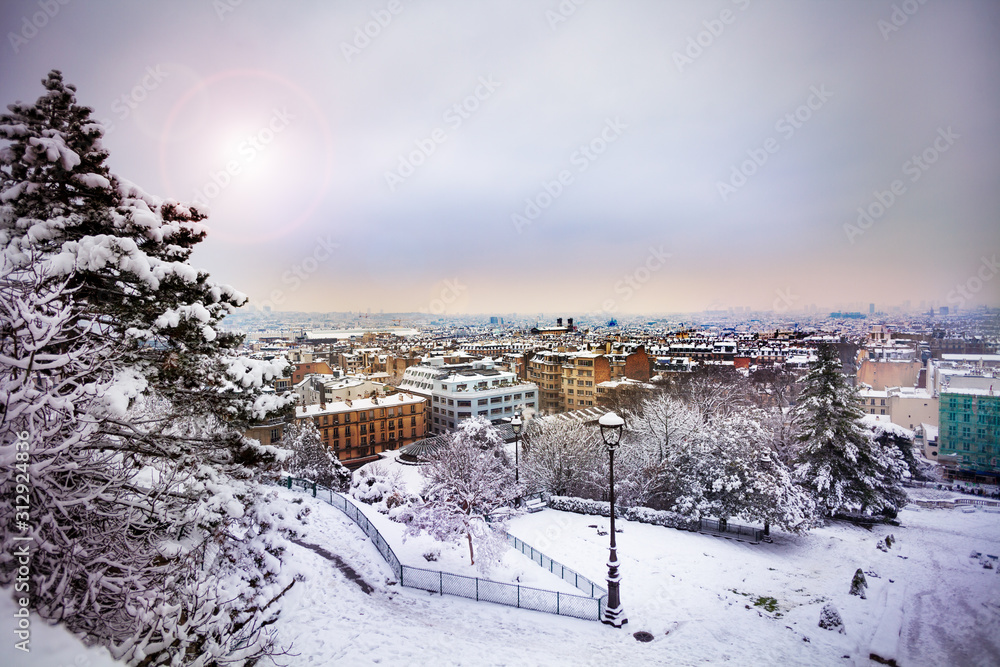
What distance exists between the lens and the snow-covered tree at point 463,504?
14.3m

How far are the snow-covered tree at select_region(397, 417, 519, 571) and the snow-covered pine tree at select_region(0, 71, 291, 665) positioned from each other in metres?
5.11

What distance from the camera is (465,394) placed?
53062mm

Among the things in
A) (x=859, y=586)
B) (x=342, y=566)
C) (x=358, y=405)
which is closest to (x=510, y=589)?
(x=342, y=566)

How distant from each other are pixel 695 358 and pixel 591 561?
6332cm

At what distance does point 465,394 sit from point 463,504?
1457 inches

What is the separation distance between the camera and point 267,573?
1027 centimetres

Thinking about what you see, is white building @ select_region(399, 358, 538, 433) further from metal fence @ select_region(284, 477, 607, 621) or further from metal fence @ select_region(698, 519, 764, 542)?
metal fence @ select_region(284, 477, 607, 621)

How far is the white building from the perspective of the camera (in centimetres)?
5291

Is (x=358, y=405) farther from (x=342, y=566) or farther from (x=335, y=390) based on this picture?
(x=342, y=566)

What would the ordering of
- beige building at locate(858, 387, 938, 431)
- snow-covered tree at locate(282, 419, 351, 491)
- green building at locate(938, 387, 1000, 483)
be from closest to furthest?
1. green building at locate(938, 387, 1000, 483)
2. snow-covered tree at locate(282, 419, 351, 491)
3. beige building at locate(858, 387, 938, 431)

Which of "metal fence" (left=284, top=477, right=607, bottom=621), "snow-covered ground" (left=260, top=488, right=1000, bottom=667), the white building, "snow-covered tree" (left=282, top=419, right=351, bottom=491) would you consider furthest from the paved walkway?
the white building

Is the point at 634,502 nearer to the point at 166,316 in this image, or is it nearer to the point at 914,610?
the point at 914,610

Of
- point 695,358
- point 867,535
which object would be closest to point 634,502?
point 867,535

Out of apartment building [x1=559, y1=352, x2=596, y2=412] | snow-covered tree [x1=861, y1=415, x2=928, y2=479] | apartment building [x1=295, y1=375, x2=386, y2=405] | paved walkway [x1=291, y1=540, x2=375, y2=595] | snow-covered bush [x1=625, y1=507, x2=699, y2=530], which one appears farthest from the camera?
apartment building [x1=559, y1=352, x2=596, y2=412]
